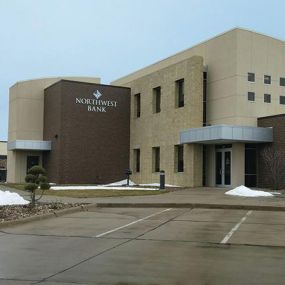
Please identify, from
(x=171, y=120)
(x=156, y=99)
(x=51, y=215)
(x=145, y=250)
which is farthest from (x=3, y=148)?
(x=145, y=250)

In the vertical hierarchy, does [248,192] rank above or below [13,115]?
below

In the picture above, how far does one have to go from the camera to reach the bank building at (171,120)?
34.6m

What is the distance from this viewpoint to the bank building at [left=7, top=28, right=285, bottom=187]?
34.6 meters

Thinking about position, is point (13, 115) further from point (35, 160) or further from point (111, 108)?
point (111, 108)

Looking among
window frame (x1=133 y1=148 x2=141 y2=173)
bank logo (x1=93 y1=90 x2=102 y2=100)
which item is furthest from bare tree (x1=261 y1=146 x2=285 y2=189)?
bank logo (x1=93 y1=90 x2=102 y2=100)

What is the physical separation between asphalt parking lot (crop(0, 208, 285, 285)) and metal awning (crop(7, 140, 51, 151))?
31125 millimetres

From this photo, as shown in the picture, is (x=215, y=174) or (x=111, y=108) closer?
(x=215, y=174)

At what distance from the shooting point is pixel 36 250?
10570 mm

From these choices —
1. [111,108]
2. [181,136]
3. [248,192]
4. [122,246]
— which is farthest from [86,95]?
[122,246]

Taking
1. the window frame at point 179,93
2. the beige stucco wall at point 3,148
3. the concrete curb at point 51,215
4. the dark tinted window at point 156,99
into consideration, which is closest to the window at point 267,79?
the window frame at point 179,93

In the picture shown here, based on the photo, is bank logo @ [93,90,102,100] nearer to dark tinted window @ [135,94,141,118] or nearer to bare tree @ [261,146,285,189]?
dark tinted window @ [135,94,141,118]

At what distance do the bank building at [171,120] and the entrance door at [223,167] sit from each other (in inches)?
A: 2.7

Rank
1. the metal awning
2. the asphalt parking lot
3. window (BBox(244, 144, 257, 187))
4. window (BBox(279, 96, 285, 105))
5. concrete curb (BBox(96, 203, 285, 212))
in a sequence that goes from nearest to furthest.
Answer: the asphalt parking lot
concrete curb (BBox(96, 203, 285, 212))
window (BBox(244, 144, 257, 187))
window (BBox(279, 96, 285, 105))
the metal awning

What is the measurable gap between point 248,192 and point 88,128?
21449 millimetres
